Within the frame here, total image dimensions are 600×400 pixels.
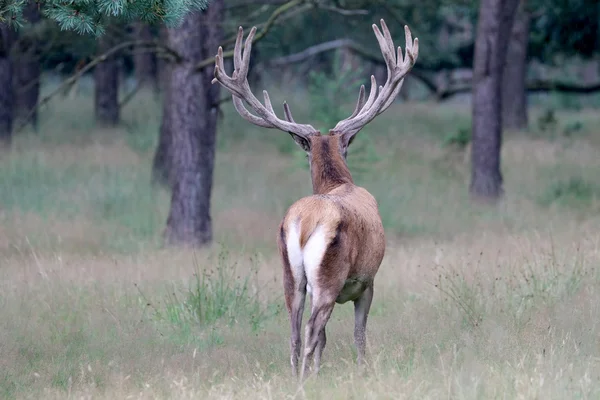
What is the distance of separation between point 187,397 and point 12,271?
440 centimetres

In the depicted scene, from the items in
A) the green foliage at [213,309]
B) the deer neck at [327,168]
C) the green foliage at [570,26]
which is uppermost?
the green foliage at [570,26]

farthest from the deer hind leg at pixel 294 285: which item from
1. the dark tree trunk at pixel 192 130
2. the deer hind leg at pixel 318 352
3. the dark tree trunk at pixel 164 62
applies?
the dark tree trunk at pixel 164 62

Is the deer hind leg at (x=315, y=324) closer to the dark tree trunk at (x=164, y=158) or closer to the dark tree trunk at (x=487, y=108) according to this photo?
the dark tree trunk at (x=164, y=158)

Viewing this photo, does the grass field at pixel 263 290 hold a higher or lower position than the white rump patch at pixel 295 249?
lower

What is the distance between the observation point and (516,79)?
945 inches

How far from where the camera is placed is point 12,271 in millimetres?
9594

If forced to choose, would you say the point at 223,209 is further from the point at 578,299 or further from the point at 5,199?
the point at 578,299

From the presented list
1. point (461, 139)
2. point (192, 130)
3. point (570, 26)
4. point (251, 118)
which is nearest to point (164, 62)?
point (192, 130)

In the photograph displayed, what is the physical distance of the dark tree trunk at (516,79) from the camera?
2380 centimetres

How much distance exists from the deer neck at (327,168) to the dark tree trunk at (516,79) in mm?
17300

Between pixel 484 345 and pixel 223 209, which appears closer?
pixel 484 345

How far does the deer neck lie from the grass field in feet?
Result: 3.88

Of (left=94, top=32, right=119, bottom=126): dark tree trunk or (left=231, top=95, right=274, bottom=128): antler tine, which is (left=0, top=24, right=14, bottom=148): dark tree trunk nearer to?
(left=94, top=32, right=119, bottom=126): dark tree trunk

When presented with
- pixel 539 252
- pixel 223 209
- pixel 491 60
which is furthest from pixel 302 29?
Answer: pixel 539 252
